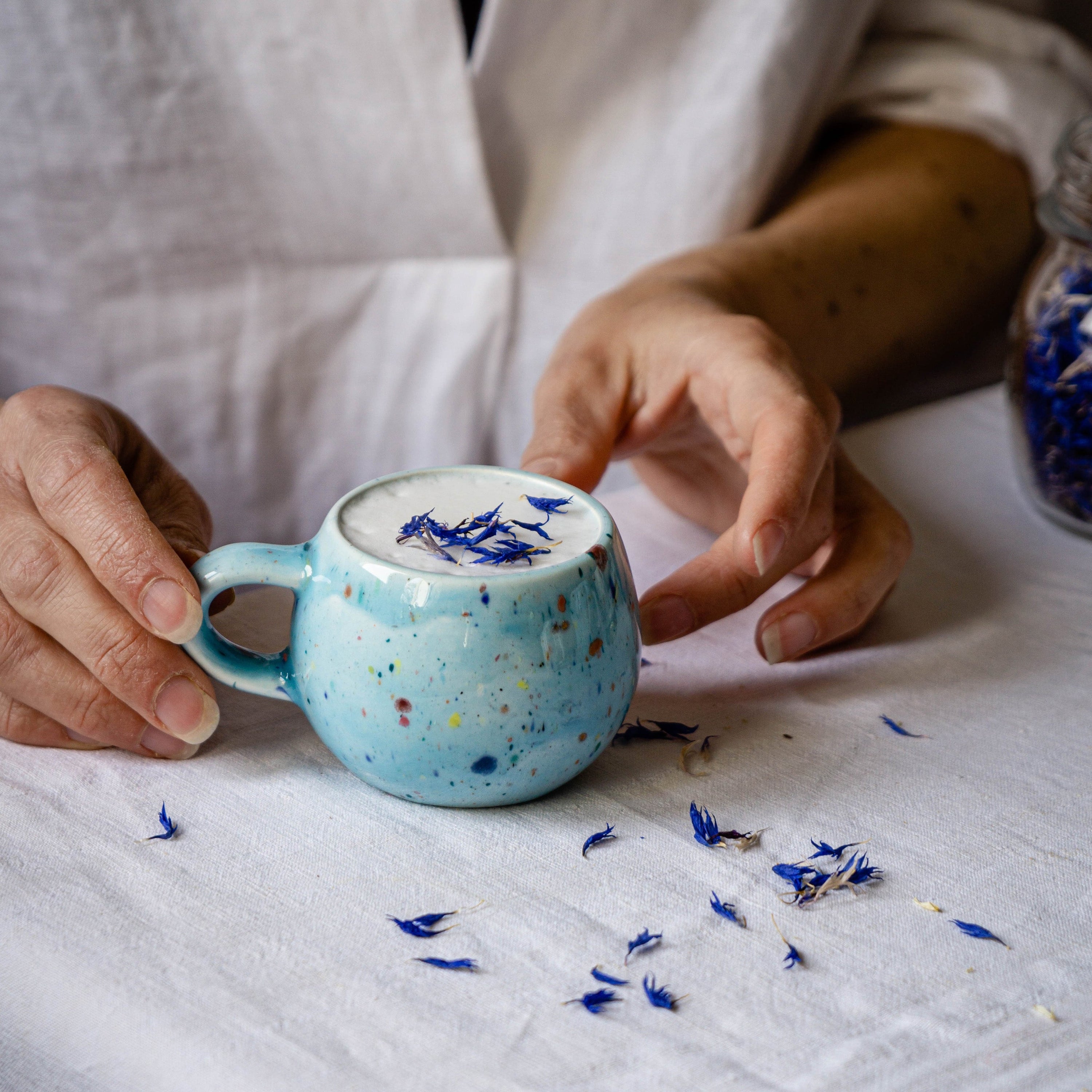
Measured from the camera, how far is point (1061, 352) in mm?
725

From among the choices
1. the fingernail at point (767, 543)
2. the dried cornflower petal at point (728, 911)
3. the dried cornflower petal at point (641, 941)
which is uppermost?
the fingernail at point (767, 543)

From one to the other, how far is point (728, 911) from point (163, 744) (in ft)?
0.88

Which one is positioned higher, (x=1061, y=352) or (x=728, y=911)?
(x=1061, y=352)

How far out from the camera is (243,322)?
95 cm

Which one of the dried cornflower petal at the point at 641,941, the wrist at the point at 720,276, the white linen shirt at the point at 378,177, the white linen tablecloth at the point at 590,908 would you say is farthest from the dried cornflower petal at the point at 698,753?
the white linen shirt at the point at 378,177

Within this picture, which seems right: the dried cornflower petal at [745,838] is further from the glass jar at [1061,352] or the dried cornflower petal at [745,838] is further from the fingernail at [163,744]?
the glass jar at [1061,352]

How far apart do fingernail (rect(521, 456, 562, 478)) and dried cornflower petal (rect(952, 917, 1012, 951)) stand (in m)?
0.31

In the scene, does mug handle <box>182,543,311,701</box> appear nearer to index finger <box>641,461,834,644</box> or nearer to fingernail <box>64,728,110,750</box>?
fingernail <box>64,728,110,750</box>

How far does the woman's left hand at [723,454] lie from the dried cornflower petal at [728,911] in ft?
0.57

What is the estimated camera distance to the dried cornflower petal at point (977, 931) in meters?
0.42

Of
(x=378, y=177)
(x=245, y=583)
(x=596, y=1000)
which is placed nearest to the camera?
(x=596, y=1000)

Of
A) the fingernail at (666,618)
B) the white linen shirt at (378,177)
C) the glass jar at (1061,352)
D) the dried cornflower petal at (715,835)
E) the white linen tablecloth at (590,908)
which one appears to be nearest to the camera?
the white linen tablecloth at (590,908)

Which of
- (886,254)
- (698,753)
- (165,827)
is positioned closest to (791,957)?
(698,753)

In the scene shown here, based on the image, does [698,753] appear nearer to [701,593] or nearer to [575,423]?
[701,593]
